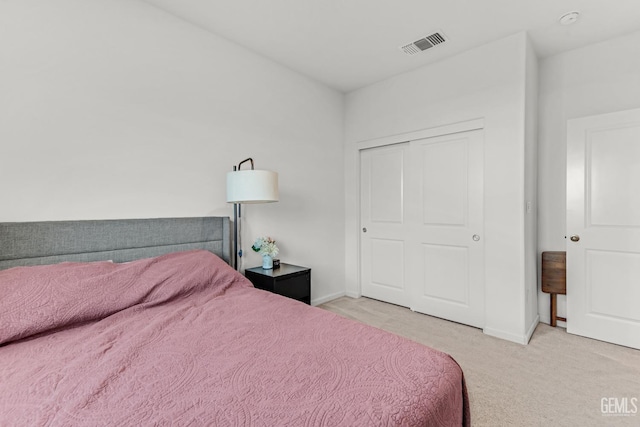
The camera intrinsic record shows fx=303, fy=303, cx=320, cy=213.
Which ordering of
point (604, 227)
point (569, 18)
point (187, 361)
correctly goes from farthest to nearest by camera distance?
point (604, 227) < point (569, 18) < point (187, 361)

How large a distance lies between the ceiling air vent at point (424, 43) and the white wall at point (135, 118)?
1.17m

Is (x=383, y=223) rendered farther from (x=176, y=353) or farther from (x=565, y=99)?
(x=176, y=353)

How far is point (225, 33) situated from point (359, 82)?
63.0 inches

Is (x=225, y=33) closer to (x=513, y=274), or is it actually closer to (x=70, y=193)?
(x=70, y=193)

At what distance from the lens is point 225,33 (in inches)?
102

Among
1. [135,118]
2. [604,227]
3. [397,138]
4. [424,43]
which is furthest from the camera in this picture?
[397,138]

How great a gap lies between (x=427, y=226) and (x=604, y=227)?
142 cm

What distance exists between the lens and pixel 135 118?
7.07ft

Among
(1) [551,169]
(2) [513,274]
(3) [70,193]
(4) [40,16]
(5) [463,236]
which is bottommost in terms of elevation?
(2) [513,274]

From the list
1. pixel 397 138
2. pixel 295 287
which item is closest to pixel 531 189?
pixel 397 138

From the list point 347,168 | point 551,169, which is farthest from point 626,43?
point 347,168

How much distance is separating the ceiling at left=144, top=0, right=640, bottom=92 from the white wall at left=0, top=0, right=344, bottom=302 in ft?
0.81

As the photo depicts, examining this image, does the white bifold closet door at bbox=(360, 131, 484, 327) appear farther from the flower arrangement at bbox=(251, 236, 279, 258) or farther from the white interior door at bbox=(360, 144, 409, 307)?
the flower arrangement at bbox=(251, 236, 279, 258)

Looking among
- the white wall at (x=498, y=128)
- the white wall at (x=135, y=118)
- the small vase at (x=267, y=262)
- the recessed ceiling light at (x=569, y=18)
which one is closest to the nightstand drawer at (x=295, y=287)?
the small vase at (x=267, y=262)
